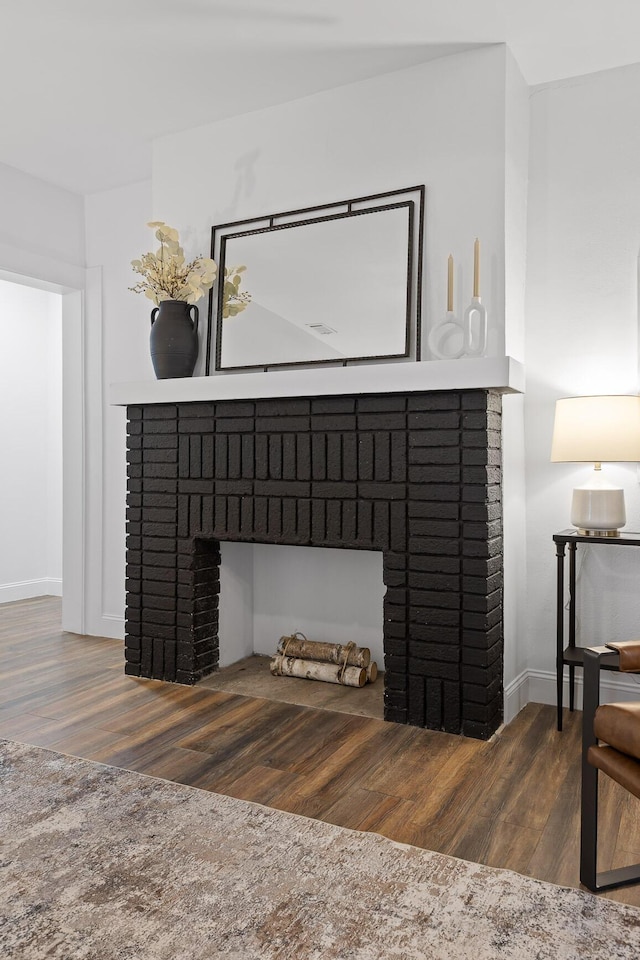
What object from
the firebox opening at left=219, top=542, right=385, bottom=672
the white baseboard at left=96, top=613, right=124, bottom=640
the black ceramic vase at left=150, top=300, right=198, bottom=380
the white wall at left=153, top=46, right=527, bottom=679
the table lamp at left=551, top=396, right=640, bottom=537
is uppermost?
the white wall at left=153, top=46, right=527, bottom=679

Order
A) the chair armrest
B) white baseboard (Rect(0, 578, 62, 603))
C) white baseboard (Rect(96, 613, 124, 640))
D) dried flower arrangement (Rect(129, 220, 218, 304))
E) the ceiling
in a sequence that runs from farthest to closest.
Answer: white baseboard (Rect(0, 578, 62, 603)) < white baseboard (Rect(96, 613, 124, 640)) < dried flower arrangement (Rect(129, 220, 218, 304)) < the ceiling < the chair armrest

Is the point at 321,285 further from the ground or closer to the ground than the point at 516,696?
further from the ground

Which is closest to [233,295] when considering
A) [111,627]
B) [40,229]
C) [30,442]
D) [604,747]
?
[40,229]

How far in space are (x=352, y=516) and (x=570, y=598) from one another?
974 millimetres

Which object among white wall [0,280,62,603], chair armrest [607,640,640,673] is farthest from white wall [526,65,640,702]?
white wall [0,280,62,603]

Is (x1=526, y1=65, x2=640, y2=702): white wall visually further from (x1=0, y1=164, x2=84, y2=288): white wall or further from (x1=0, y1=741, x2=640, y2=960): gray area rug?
(x1=0, y1=164, x2=84, y2=288): white wall

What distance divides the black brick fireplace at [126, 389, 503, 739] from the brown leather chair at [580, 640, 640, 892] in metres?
0.88

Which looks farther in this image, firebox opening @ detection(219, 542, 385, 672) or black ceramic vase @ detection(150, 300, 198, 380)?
firebox opening @ detection(219, 542, 385, 672)

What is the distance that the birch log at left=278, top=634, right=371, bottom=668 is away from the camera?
3.31 metres

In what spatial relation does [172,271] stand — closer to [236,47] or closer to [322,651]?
[236,47]

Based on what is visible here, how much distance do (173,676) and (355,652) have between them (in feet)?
2.83

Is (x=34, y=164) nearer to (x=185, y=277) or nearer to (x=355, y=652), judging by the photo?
(x=185, y=277)

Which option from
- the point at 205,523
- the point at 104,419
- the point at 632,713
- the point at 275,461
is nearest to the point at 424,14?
the point at 275,461

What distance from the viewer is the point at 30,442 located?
18.0ft
